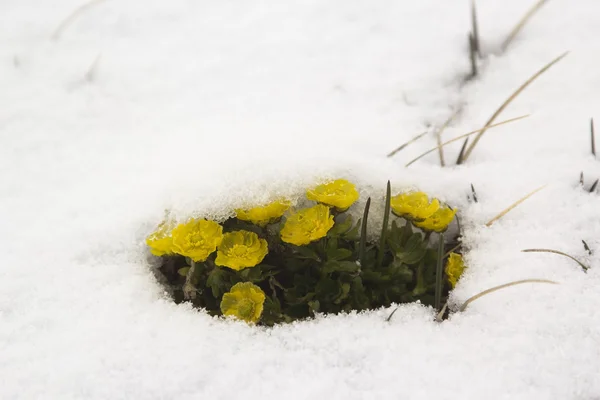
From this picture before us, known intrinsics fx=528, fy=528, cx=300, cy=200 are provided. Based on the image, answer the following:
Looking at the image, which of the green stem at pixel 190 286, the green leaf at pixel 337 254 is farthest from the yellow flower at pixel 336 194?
the green stem at pixel 190 286

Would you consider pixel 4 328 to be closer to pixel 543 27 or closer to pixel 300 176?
pixel 300 176

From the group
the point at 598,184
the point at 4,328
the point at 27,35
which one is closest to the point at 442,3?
the point at 598,184

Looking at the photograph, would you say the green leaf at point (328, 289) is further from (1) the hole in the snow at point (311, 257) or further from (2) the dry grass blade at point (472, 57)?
(2) the dry grass blade at point (472, 57)

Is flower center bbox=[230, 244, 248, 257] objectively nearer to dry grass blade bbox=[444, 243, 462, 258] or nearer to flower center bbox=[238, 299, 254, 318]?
flower center bbox=[238, 299, 254, 318]

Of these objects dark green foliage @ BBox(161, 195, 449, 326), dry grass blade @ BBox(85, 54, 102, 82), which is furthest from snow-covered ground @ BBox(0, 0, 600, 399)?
dark green foliage @ BBox(161, 195, 449, 326)

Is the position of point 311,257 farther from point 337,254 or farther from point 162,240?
point 162,240

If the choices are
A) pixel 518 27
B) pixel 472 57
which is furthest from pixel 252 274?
pixel 518 27

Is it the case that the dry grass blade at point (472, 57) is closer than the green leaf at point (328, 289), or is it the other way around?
the green leaf at point (328, 289)
